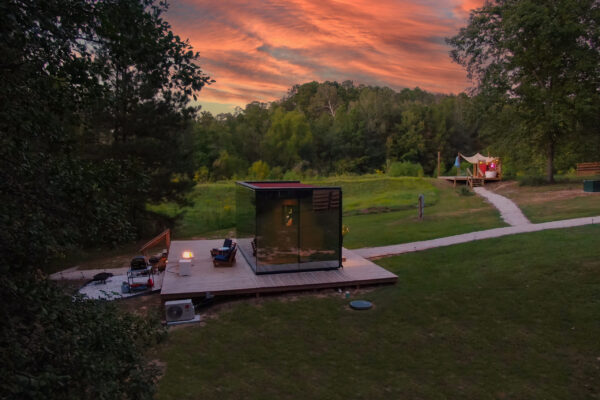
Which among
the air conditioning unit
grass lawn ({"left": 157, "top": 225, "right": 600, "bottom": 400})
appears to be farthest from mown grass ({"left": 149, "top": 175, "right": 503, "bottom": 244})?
the air conditioning unit

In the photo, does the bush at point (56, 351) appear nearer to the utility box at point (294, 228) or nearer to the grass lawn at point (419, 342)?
the grass lawn at point (419, 342)

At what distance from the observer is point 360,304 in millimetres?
8602

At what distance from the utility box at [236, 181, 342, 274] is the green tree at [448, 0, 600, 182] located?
1778 centimetres

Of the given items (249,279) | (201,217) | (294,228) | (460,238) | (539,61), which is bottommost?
(249,279)

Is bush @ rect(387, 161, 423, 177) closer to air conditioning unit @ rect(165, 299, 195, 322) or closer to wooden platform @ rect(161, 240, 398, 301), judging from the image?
wooden platform @ rect(161, 240, 398, 301)

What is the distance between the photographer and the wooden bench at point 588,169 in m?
28.9

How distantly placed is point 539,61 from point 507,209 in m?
10.8

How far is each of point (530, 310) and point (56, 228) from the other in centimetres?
824

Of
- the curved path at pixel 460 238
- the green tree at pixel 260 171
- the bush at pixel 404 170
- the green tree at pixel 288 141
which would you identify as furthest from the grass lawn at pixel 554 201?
the green tree at pixel 288 141

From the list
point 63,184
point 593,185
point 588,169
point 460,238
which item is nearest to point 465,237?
point 460,238

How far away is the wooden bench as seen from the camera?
94.9 feet

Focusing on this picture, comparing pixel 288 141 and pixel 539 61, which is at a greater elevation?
pixel 539 61

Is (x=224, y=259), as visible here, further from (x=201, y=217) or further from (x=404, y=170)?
(x=404, y=170)

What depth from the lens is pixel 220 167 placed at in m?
46.2
